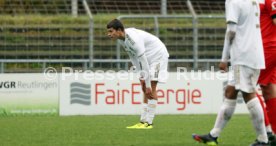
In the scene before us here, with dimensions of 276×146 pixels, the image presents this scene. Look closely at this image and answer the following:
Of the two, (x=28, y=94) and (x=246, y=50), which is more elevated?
(x=246, y=50)

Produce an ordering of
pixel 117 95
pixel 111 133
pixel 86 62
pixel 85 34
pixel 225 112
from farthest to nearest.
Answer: pixel 85 34 → pixel 86 62 → pixel 117 95 → pixel 111 133 → pixel 225 112

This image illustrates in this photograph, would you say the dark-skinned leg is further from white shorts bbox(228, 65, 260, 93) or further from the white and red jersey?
the white and red jersey

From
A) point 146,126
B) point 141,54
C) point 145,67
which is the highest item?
point 141,54

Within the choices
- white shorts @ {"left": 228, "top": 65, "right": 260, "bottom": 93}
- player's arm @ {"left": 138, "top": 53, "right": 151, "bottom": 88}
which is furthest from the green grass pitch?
white shorts @ {"left": 228, "top": 65, "right": 260, "bottom": 93}

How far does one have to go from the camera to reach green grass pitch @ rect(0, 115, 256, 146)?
10859 mm

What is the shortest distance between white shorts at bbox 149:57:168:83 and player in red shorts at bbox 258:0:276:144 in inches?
178

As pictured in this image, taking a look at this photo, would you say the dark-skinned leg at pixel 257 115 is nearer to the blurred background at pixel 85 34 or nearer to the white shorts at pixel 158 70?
the white shorts at pixel 158 70

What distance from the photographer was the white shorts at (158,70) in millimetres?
14672

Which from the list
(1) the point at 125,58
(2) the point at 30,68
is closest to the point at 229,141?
(2) the point at 30,68

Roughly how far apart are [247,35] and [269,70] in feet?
3.35

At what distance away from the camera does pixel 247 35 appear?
31.2 ft

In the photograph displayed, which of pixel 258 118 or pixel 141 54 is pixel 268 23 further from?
pixel 141 54

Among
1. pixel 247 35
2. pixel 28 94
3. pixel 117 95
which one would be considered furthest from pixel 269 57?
pixel 28 94

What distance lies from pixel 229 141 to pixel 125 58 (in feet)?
40.2
